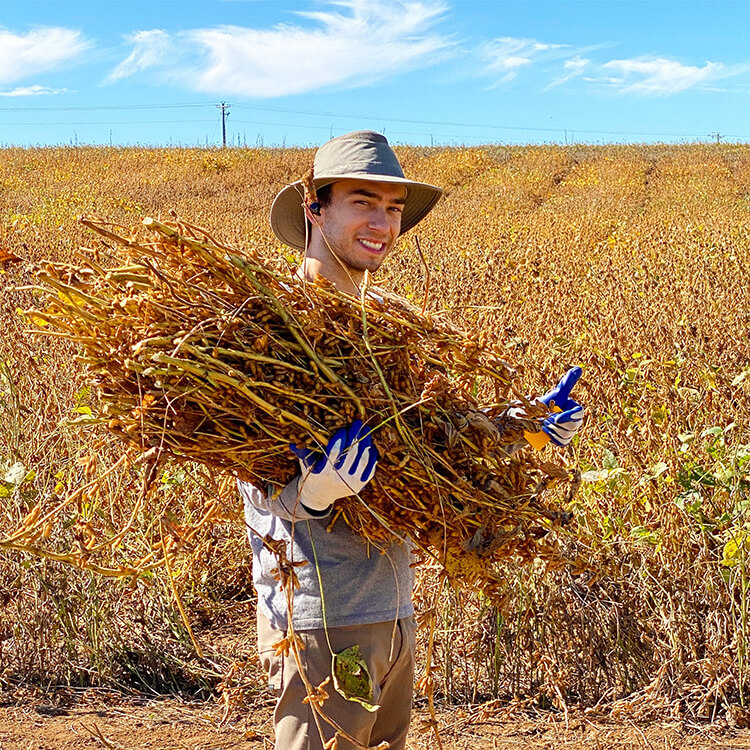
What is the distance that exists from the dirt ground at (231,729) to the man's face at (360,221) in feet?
5.25

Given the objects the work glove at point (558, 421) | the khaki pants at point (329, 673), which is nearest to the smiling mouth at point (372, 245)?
the work glove at point (558, 421)

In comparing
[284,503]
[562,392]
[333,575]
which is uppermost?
[562,392]

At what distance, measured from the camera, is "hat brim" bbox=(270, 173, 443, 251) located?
5.45 feet

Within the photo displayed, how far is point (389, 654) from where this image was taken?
161 cm

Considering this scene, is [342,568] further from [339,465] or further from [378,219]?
[378,219]

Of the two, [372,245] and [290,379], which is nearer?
[290,379]

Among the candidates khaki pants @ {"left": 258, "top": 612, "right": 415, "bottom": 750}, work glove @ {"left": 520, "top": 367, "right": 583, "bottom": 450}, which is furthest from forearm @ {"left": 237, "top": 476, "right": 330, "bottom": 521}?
work glove @ {"left": 520, "top": 367, "right": 583, "bottom": 450}

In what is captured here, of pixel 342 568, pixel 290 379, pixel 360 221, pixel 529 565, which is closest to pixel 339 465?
pixel 290 379

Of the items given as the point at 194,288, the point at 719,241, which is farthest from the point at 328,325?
the point at 719,241

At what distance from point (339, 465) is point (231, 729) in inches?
70.5

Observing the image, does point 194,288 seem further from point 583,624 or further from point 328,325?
point 583,624

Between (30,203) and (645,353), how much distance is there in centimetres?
1342

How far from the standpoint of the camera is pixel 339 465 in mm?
1324

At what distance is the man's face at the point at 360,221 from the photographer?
5.44ft
